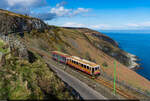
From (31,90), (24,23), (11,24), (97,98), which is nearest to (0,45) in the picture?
(31,90)

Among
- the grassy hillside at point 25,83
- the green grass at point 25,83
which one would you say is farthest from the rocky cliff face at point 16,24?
the green grass at point 25,83

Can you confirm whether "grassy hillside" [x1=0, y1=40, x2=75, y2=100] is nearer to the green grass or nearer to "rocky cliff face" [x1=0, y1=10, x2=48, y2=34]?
the green grass

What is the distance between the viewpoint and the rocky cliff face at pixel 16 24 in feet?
207

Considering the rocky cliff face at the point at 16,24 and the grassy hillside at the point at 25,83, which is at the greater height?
the rocky cliff face at the point at 16,24

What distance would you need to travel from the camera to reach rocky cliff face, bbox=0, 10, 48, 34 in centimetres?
6322

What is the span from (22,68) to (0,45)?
27.6 feet

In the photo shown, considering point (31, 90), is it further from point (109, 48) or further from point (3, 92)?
point (109, 48)

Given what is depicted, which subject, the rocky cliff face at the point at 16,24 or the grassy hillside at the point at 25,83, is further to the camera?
the rocky cliff face at the point at 16,24

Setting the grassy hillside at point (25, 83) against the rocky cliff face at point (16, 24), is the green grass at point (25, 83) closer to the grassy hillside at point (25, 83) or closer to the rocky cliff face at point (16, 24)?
the grassy hillside at point (25, 83)

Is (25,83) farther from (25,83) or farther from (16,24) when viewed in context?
(16,24)

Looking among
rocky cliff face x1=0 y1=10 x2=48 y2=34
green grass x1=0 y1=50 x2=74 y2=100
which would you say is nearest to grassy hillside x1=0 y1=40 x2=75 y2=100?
green grass x1=0 y1=50 x2=74 y2=100

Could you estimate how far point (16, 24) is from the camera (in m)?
70.8

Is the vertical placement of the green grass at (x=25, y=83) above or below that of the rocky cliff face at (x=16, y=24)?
below

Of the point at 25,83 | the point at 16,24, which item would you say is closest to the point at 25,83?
the point at 25,83
